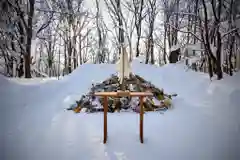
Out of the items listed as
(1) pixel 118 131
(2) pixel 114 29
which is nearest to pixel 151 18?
(2) pixel 114 29

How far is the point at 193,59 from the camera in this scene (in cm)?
575

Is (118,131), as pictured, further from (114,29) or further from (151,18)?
(151,18)

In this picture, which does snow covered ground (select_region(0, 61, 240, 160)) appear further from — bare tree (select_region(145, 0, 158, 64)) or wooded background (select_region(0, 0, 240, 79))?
bare tree (select_region(145, 0, 158, 64))

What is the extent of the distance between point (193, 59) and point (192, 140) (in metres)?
3.97

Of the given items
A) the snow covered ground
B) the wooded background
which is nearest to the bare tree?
the wooded background

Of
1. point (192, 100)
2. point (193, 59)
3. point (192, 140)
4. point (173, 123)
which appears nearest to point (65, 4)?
point (193, 59)

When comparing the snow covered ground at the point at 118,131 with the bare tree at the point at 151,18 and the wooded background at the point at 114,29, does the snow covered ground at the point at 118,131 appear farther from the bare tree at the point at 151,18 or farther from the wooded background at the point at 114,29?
the bare tree at the point at 151,18

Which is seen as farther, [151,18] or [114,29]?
[114,29]

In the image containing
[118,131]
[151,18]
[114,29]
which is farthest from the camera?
[114,29]

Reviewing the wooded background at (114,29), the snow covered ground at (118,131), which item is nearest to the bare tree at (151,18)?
the wooded background at (114,29)

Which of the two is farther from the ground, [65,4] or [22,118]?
[65,4]

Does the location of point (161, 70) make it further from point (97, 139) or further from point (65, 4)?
point (97, 139)

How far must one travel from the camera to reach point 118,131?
242cm

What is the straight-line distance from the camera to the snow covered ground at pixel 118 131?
1.83m
